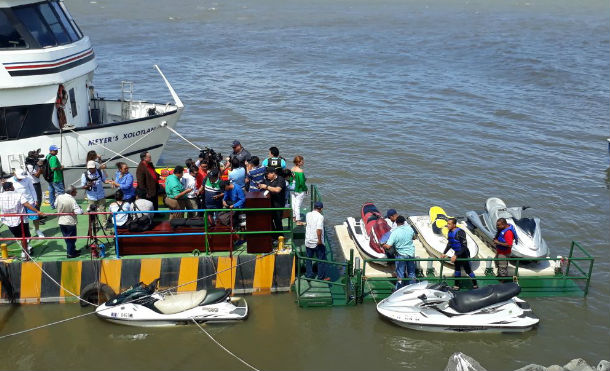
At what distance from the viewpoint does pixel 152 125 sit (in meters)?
17.5

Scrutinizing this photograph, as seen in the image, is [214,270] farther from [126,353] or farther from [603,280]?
[603,280]

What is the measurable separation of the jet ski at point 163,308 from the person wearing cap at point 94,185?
7.38ft

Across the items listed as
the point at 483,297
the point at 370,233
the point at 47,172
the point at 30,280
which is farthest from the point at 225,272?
the point at 47,172

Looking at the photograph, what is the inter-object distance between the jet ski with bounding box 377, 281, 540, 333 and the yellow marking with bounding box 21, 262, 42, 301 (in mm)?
6598

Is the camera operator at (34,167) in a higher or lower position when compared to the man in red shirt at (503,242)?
higher

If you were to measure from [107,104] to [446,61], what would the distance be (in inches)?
1049

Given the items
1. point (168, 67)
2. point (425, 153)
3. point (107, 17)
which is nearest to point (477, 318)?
point (425, 153)

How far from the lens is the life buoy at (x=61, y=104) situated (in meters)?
15.2

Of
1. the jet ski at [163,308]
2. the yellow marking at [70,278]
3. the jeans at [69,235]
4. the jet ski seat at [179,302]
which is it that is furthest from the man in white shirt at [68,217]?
the jet ski seat at [179,302]

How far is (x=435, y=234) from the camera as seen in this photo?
14109 mm

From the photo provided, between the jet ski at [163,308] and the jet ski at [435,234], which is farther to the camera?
the jet ski at [435,234]

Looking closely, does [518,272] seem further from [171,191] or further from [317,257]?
[171,191]

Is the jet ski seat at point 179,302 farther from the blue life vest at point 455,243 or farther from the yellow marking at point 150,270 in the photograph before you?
the blue life vest at point 455,243

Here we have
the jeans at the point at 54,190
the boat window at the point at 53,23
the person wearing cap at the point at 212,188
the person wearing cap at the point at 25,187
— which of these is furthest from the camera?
the boat window at the point at 53,23
